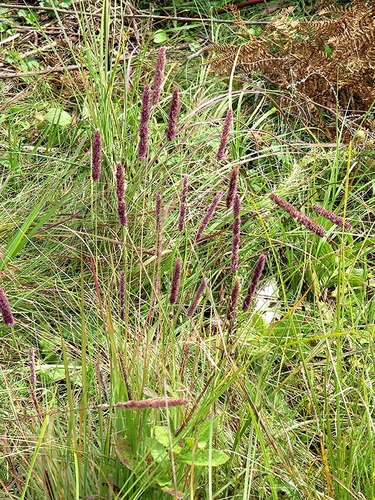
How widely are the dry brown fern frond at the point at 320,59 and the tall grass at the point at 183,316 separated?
0.13 meters

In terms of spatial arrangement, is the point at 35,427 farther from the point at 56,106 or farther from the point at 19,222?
the point at 56,106

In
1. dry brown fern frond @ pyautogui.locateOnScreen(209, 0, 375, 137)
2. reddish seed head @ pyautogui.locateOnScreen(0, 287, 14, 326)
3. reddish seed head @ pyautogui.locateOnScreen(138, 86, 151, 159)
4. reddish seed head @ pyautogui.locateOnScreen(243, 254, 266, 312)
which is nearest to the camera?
reddish seed head @ pyautogui.locateOnScreen(0, 287, 14, 326)

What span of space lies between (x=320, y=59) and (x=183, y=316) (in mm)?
1411

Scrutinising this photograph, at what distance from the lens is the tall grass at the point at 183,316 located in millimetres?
1562

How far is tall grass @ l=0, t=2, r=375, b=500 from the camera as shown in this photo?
1.56 metres

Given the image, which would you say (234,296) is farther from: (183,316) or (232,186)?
(183,316)

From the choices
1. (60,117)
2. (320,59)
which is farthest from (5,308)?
(320,59)

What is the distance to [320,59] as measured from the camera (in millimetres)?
3211

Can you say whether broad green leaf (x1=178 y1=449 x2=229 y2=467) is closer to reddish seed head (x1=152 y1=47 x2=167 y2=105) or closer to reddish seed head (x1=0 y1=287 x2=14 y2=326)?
reddish seed head (x1=0 y1=287 x2=14 y2=326)

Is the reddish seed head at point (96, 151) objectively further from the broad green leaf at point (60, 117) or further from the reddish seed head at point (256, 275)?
the broad green leaf at point (60, 117)

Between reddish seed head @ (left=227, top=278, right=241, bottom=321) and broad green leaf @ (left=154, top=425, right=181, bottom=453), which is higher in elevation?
reddish seed head @ (left=227, top=278, right=241, bottom=321)

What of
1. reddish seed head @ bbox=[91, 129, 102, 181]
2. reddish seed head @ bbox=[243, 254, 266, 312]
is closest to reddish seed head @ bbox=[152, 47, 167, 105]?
reddish seed head @ bbox=[91, 129, 102, 181]

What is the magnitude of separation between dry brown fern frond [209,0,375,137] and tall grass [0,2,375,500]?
0.13 meters

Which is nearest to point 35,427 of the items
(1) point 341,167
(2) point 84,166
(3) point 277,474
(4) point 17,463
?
(4) point 17,463
